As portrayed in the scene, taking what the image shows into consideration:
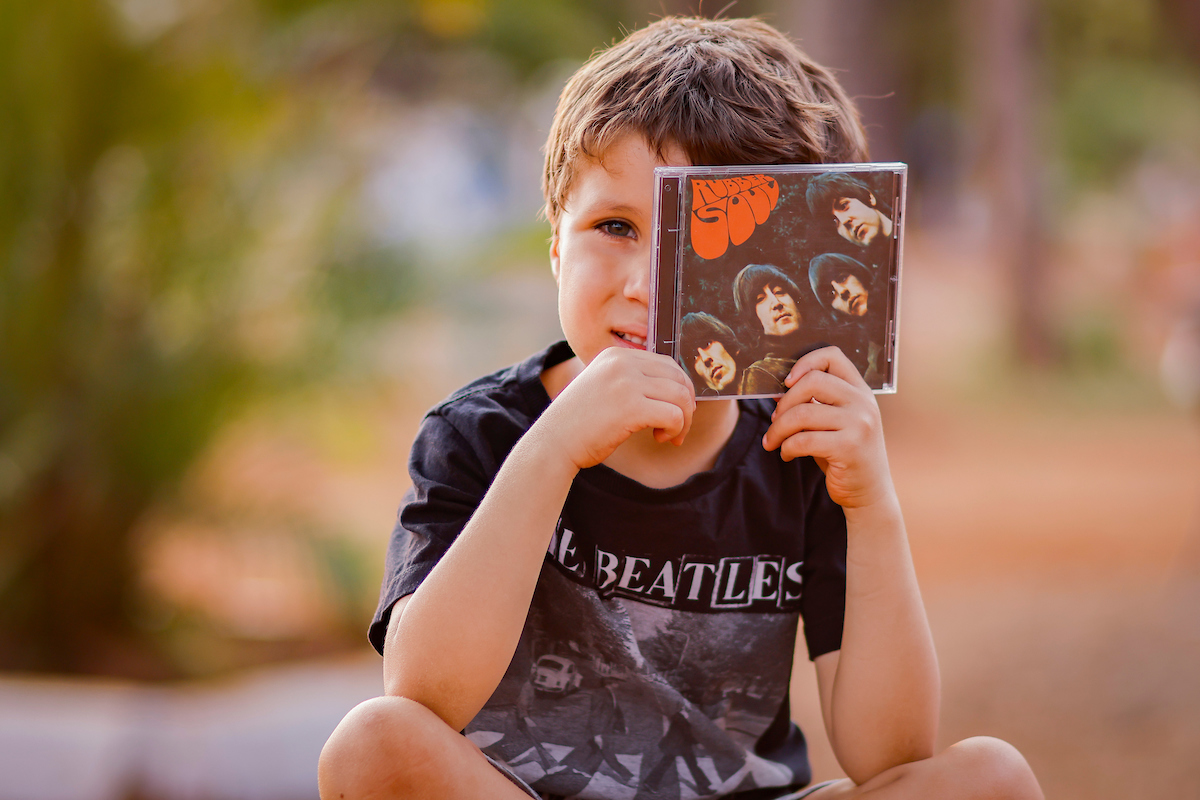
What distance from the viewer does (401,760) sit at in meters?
1.28

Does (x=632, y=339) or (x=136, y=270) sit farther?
(x=136, y=270)

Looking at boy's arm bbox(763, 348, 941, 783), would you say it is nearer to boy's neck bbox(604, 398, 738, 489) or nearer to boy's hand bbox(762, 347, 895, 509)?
boy's hand bbox(762, 347, 895, 509)

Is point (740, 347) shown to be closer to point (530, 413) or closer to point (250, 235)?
point (530, 413)

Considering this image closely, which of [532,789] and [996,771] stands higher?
[996,771]

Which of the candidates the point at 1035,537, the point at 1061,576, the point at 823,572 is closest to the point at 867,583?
the point at 823,572

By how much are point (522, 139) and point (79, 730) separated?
15.3 m

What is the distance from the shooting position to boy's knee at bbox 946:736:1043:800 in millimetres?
1367

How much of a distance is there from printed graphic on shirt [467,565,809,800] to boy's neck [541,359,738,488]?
0.63ft

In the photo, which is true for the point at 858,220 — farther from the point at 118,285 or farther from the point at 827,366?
the point at 118,285

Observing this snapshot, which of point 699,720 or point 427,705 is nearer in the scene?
point 427,705

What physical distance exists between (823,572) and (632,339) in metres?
0.48

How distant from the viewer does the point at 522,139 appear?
56.0 ft

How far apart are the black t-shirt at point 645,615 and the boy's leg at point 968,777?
0.25 metres

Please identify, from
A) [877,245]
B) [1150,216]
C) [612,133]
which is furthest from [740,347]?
[1150,216]
